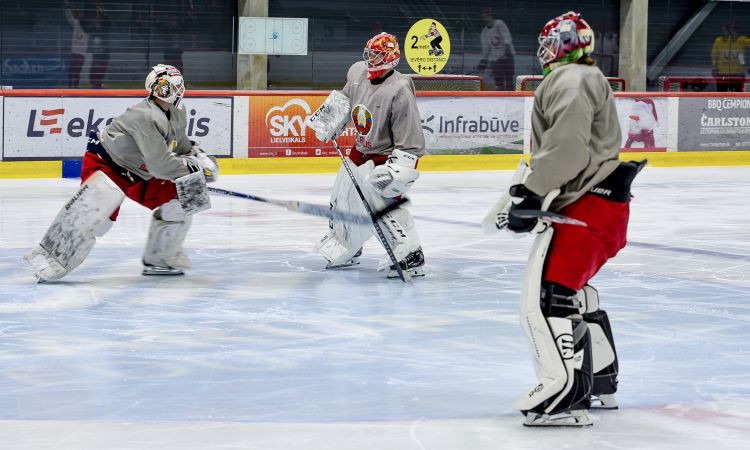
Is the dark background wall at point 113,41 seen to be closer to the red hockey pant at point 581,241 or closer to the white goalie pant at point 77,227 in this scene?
the white goalie pant at point 77,227

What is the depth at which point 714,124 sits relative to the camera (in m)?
15.8

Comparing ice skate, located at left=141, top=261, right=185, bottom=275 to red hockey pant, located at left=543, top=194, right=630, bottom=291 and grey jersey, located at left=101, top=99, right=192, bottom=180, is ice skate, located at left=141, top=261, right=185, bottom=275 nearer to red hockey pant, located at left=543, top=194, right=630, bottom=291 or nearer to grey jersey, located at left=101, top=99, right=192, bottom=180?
grey jersey, located at left=101, top=99, right=192, bottom=180

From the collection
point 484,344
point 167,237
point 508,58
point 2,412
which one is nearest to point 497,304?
point 484,344

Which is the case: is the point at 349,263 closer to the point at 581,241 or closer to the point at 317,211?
the point at 317,211

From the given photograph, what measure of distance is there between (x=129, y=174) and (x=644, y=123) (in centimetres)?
968

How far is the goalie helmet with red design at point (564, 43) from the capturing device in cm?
391

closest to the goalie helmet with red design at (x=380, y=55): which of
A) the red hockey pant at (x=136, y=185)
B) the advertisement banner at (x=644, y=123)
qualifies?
the red hockey pant at (x=136, y=185)

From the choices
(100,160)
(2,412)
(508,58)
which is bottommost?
(2,412)

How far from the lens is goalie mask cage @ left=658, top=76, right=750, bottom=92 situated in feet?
61.9

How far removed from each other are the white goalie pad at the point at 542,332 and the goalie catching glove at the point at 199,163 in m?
3.16

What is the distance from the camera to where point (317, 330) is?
220 inches

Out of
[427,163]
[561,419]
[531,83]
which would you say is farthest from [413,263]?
[531,83]

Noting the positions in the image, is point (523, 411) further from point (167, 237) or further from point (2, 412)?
point (167, 237)

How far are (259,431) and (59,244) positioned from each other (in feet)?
10.4
